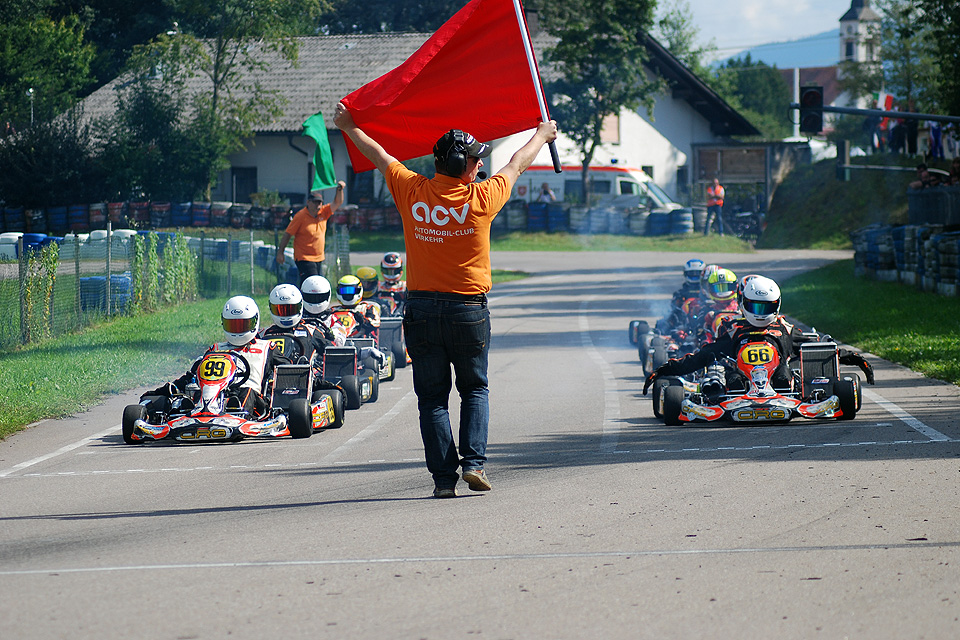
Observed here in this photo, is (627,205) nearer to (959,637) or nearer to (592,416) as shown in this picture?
(592,416)

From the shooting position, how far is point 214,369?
31.9 ft

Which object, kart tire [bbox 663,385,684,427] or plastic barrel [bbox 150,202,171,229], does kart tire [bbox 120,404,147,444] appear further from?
plastic barrel [bbox 150,202,171,229]

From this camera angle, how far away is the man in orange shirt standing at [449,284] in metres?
6.57

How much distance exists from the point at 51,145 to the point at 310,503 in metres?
39.8

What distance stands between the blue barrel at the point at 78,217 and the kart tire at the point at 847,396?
37070 mm

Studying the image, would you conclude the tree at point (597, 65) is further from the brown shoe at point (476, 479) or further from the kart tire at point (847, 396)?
the brown shoe at point (476, 479)

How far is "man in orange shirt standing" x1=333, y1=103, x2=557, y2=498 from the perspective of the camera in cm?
657

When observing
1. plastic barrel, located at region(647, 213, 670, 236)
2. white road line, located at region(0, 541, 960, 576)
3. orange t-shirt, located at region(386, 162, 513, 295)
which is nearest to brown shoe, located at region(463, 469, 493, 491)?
orange t-shirt, located at region(386, 162, 513, 295)

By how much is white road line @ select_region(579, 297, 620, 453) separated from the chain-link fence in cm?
440

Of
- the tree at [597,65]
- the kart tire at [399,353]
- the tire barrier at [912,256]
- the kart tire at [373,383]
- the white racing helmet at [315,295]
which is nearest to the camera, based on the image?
the kart tire at [373,383]

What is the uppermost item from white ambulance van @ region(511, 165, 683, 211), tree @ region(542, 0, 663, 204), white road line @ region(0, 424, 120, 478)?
tree @ region(542, 0, 663, 204)

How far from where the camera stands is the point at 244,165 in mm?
47719

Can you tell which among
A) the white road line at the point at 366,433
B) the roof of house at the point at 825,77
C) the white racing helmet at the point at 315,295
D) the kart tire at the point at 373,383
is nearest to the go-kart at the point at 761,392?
the white road line at the point at 366,433

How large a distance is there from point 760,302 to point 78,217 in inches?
1444
